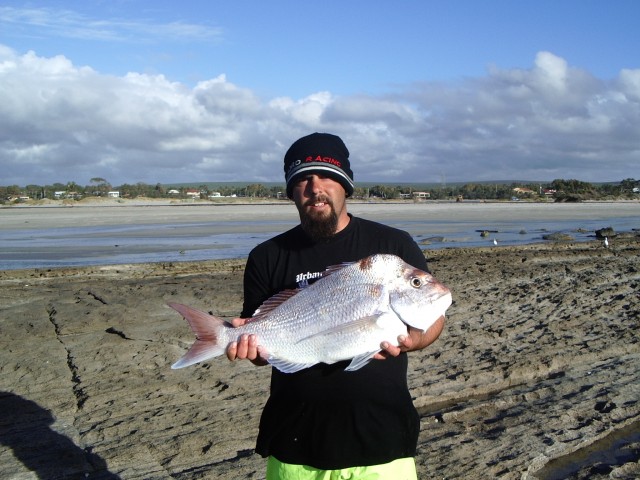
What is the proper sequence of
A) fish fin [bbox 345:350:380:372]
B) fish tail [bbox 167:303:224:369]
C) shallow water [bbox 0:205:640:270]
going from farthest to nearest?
1. shallow water [bbox 0:205:640:270]
2. fish tail [bbox 167:303:224:369]
3. fish fin [bbox 345:350:380:372]

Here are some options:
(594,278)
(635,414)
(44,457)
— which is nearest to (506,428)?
(635,414)

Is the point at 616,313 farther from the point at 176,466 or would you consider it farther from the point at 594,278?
the point at 176,466

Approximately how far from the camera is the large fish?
118 inches

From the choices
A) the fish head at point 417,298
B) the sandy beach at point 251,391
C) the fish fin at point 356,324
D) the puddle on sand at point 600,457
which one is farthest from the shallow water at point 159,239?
the fish head at point 417,298

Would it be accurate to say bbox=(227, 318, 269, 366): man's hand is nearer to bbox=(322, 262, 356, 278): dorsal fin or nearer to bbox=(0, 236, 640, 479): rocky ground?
bbox=(322, 262, 356, 278): dorsal fin

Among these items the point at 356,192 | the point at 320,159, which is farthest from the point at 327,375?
the point at 356,192

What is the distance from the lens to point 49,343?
8.66m

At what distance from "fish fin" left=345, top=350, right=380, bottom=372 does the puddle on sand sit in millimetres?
3021

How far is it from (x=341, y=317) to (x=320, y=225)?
0.53 meters

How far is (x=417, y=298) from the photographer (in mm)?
3014

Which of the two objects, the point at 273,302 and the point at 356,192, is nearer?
the point at 273,302

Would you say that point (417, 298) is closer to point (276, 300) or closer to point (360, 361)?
point (360, 361)

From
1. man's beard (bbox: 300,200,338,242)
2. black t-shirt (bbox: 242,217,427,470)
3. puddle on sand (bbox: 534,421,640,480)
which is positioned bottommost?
puddle on sand (bbox: 534,421,640,480)

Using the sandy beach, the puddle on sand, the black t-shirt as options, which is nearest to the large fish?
the black t-shirt
